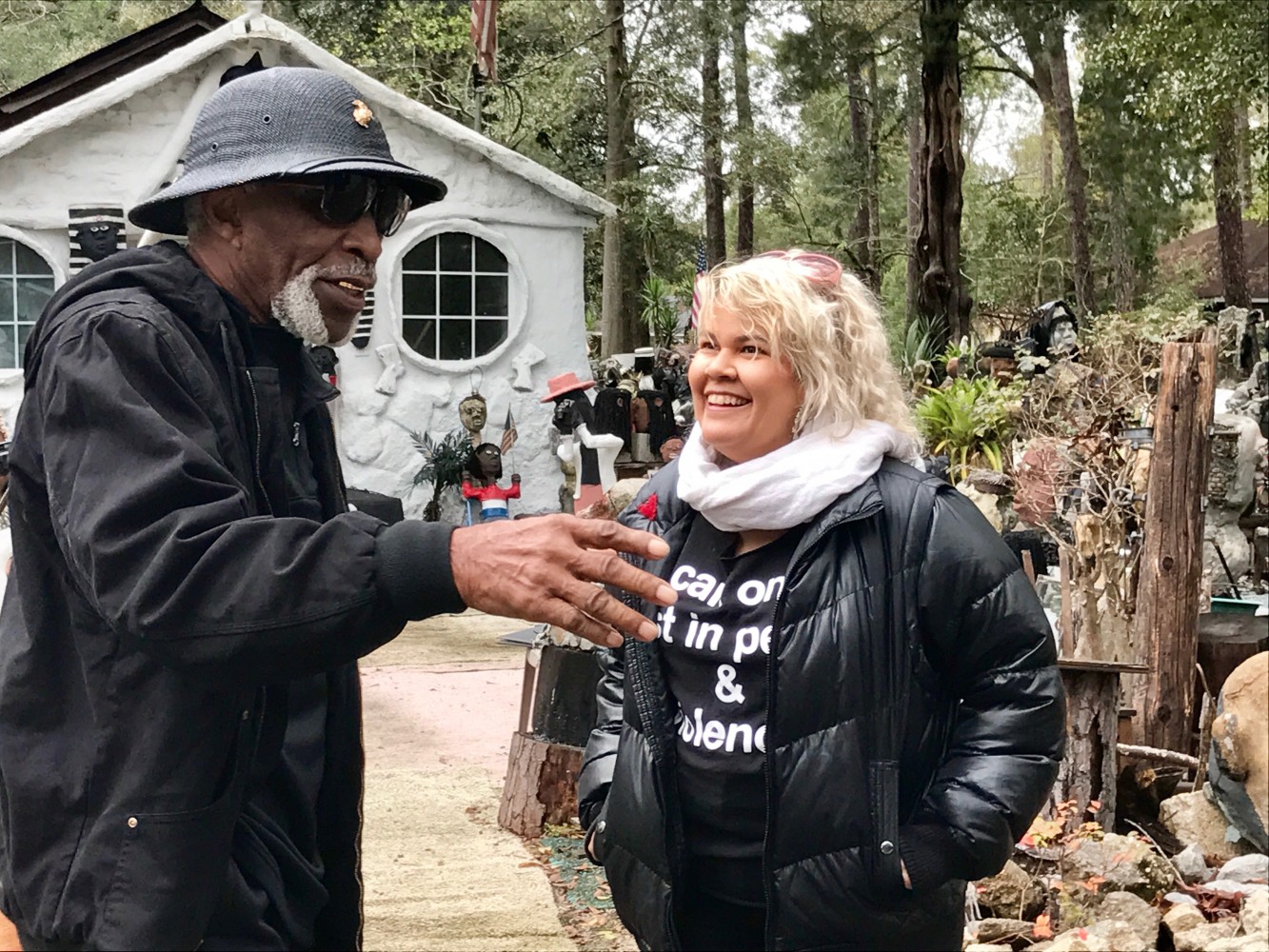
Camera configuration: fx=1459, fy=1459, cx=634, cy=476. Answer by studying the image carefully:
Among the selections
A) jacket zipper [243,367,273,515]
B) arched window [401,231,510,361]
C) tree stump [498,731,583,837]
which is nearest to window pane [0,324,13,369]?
arched window [401,231,510,361]

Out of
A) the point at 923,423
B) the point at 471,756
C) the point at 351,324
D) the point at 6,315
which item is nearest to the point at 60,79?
the point at 6,315

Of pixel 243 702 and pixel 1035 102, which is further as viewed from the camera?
pixel 1035 102

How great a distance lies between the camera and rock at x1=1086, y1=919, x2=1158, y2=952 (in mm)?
4293

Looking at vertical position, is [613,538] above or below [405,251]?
below

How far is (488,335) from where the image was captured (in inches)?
576

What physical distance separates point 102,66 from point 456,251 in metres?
4.56

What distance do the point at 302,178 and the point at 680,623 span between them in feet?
3.53

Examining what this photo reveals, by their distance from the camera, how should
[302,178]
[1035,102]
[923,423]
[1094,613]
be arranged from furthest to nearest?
[1035,102]
[923,423]
[1094,613]
[302,178]

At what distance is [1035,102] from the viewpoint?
5912cm

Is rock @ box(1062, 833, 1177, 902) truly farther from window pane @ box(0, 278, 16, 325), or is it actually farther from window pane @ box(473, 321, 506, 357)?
window pane @ box(0, 278, 16, 325)

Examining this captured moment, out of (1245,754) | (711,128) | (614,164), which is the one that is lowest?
(1245,754)

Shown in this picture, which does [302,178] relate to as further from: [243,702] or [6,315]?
[6,315]

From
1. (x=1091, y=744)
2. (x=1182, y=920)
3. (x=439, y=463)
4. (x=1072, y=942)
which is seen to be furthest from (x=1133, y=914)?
(x=439, y=463)

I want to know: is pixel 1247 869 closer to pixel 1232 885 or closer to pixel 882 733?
pixel 1232 885
